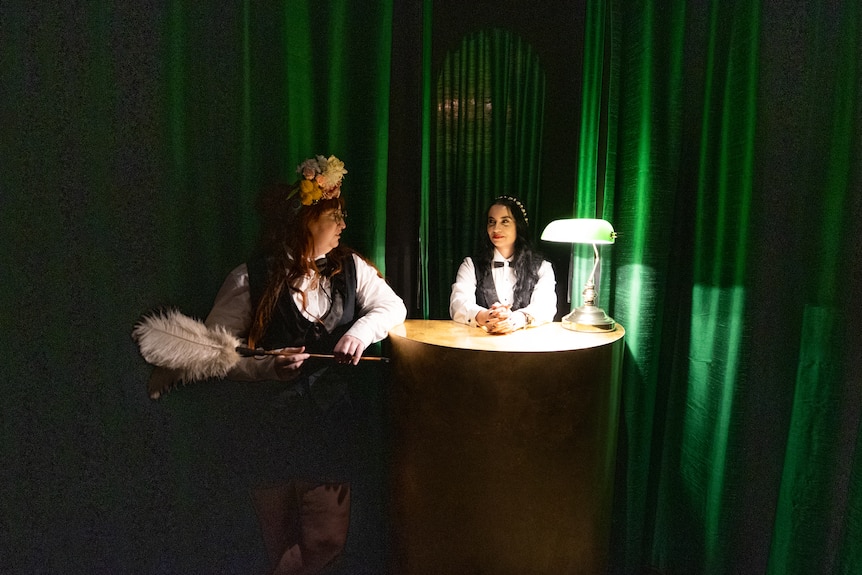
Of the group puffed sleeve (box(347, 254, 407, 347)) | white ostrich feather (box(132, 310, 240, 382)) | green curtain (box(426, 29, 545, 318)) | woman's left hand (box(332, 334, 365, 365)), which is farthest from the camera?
green curtain (box(426, 29, 545, 318))

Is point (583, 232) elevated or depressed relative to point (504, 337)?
elevated

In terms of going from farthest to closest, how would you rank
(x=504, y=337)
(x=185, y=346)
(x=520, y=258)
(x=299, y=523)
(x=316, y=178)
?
(x=520, y=258)
(x=299, y=523)
(x=504, y=337)
(x=316, y=178)
(x=185, y=346)

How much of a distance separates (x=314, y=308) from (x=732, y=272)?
1.24 meters

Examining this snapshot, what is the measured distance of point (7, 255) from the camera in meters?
1.50

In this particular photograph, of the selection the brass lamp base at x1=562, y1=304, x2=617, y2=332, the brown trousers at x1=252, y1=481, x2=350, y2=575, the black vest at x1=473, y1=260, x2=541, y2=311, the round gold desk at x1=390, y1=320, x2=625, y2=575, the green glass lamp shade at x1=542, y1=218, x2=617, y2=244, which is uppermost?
the green glass lamp shade at x1=542, y1=218, x2=617, y2=244

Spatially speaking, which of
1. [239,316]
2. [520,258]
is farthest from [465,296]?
[239,316]

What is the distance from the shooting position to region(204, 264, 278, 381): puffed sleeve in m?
1.42

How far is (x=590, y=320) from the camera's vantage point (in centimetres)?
164

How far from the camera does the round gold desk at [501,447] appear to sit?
1382 mm

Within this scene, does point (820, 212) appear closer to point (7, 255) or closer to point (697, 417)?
→ point (697, 417)

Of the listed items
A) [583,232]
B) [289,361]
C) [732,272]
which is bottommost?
[289,361]

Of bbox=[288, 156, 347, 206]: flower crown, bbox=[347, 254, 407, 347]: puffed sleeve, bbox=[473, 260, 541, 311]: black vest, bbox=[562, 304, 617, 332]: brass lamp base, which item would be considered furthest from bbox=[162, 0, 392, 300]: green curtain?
bbox=[562, 304, 617, 332]: brass lamp base

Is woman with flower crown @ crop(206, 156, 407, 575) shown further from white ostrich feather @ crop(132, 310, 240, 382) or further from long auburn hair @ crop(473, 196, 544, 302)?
long auburn hair @ crop(473, 196, 544, 302)

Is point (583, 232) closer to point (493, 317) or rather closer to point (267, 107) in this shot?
point (493, 317)
